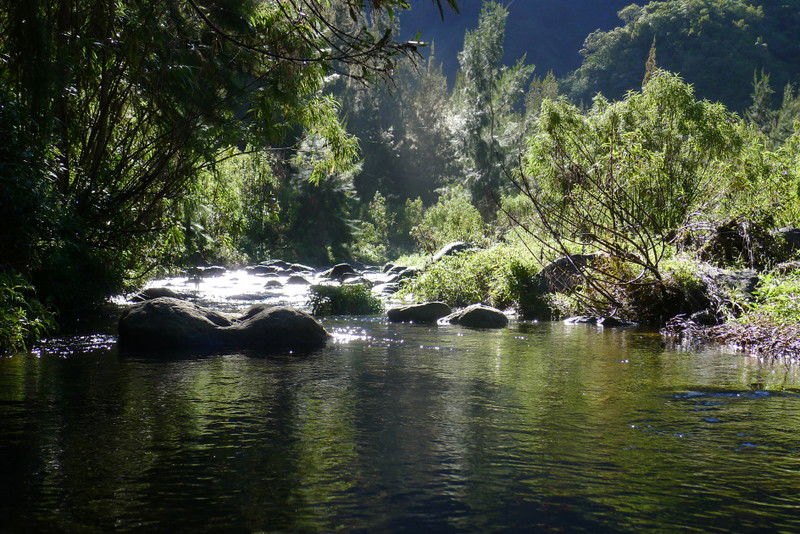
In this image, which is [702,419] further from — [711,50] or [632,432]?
[711,50]

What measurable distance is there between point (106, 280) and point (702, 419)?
1048cm

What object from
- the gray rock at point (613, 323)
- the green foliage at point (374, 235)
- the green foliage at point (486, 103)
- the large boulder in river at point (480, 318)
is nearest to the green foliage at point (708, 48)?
the green foliage at point (486, 103)

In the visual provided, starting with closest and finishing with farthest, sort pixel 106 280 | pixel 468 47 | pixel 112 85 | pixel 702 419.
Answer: pixel 702 419, pixel 112 85, pixel 106 280, pixel 468 47

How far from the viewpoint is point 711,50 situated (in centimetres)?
8012

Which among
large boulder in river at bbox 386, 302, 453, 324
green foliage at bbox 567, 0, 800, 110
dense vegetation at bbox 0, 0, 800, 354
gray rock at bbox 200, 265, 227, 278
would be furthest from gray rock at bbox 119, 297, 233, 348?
green foliage at bbox 567, 0, 800, 110

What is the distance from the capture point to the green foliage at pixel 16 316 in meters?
8.06

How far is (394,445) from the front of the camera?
477 cm

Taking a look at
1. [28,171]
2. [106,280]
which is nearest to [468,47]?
[106,280]

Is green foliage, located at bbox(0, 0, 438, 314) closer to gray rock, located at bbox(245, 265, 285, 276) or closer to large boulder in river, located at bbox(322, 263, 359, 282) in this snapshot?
large boulder in river, located at bbox(322, 263, 359, 282)

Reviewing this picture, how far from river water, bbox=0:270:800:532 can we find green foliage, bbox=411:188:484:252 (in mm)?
23556

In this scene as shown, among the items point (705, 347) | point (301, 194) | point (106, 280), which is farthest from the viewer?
point (301, 194)

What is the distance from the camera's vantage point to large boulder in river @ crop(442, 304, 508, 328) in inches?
529

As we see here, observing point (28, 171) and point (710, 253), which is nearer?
point (28, 171)

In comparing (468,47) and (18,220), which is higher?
(468,47)
